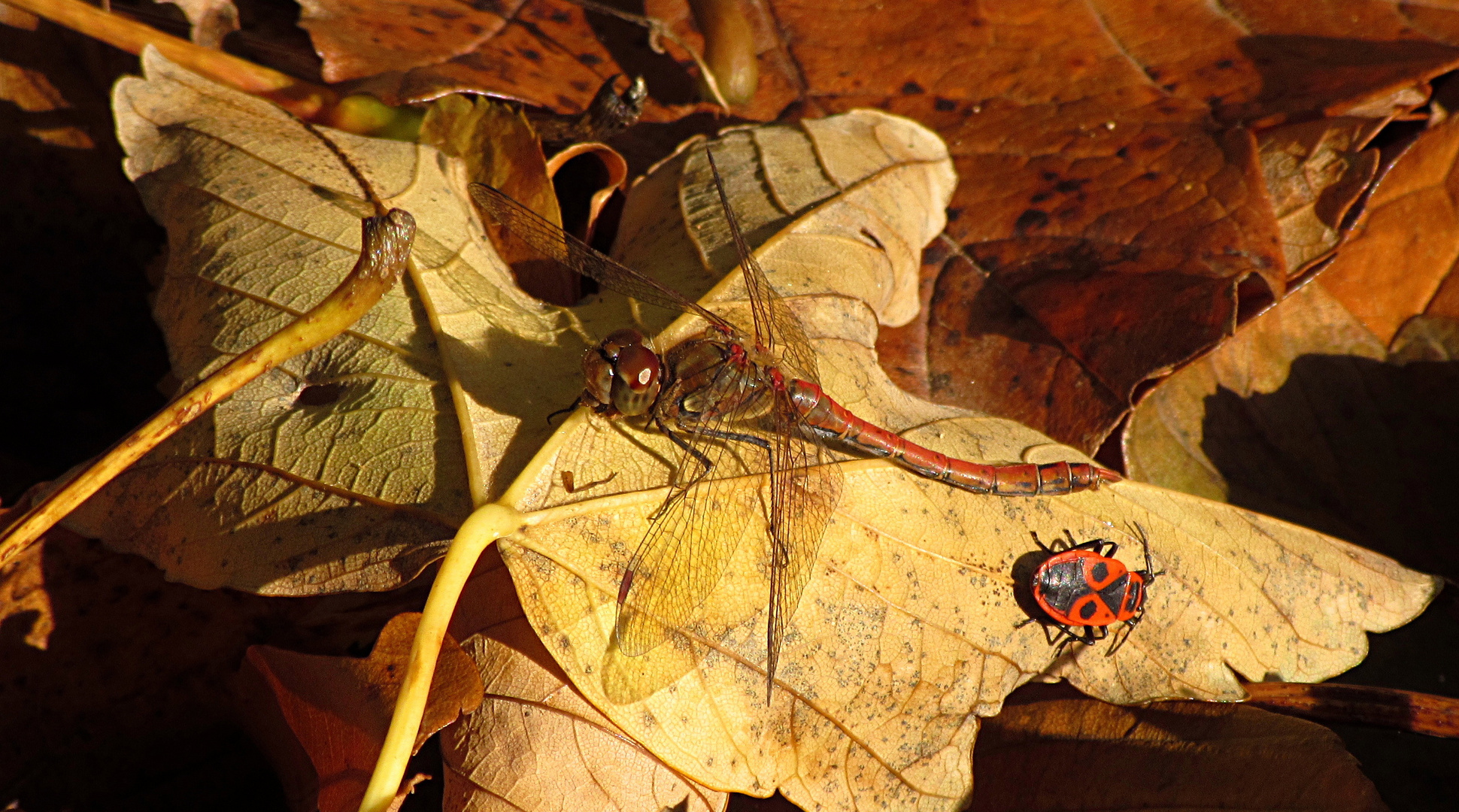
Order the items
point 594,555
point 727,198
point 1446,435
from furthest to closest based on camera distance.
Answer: point 1446,435 < point 727,198 < point 594,555

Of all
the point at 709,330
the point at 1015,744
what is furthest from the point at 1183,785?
the point at 709,330

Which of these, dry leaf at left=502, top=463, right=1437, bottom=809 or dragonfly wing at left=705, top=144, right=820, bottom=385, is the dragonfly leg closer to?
dry leaf at left=502, top=463, right=1437, bottom=809

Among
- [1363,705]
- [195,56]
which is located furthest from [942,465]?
[195,56]

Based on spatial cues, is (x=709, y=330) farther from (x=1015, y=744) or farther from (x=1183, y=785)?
(x=1183, y=785)

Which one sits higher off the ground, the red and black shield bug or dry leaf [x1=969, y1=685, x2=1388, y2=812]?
the red and black shield bug

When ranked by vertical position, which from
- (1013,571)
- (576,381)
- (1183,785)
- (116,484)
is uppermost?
(116,484)

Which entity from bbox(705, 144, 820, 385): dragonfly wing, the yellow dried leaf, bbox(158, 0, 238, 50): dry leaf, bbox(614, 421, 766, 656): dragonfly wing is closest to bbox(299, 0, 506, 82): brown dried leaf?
bbox(158, 0, 238, 50): dry leaf

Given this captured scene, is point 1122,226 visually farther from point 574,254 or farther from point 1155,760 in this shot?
point 574,254
